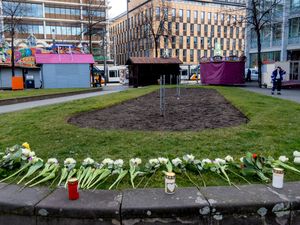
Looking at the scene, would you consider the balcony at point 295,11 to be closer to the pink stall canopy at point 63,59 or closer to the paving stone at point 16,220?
the pink stall canopy at point 63,59

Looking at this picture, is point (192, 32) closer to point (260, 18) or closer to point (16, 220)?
point (260, 18)

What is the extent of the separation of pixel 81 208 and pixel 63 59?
3015 centimetres

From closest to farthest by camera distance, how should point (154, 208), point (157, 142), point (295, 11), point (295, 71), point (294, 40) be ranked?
point (154, 208)
point (157, 142)
point (295, 71)
point (295, 11)
point (294, 40)

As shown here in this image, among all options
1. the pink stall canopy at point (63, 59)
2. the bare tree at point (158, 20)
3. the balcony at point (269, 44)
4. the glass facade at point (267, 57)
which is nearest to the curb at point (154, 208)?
the pink stall canopy at point (63, 59)

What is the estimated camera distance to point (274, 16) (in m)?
37.8

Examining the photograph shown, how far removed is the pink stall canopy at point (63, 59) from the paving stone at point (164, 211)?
2963 cm

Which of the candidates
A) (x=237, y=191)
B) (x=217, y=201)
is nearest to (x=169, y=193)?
(x=217, y=201)

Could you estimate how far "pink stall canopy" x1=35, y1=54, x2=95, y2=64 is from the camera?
1180 inches

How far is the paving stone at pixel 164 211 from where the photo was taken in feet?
9.17


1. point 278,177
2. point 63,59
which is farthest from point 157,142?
point 63,59

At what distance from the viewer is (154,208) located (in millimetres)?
2793

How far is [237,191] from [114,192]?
1350 mm

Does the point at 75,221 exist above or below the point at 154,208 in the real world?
below

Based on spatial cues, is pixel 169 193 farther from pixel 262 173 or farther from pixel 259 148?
pixel 259 148
